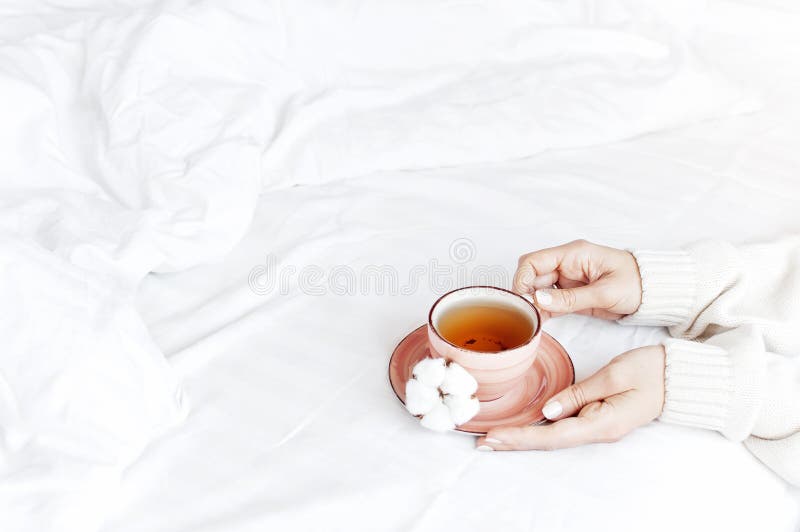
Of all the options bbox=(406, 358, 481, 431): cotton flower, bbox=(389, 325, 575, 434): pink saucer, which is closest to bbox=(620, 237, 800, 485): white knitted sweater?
bbox=(389, 325, 575, 434): pink saucer

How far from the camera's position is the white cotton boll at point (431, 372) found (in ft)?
2.33

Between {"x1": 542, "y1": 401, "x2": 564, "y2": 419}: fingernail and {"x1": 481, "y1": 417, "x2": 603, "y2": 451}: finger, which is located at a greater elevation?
{"x1": 542, "y1": 401, "x2": 564, "y2": 419}: fingernail

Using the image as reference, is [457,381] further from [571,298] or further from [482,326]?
[571,298]

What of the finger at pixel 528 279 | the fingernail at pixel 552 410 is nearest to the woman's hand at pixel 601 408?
the fingernail at pixel 552 410

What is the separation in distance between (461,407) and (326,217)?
412mm

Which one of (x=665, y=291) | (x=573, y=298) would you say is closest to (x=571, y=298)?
(x=573, y=298)

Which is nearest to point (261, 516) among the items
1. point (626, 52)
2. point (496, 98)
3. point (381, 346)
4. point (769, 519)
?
point (381, 346)

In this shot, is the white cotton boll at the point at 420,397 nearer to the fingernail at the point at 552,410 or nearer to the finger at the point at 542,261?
the fingernail at the point at 552,410

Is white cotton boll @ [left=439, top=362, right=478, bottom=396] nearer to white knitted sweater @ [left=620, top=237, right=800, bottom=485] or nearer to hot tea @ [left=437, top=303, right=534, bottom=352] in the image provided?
hot tea @ [left=437, top=303, right=534, bottom=352]

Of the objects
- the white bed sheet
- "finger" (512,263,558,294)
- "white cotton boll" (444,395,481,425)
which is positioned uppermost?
"finger" (512,263,558,294)

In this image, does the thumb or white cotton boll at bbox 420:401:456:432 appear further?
the thumb

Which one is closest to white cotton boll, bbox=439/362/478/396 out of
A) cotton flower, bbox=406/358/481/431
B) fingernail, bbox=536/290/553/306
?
cotton flower, bbox=406/358/481/431

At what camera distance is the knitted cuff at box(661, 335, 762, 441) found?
77 cm

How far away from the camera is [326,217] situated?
1.06 m
